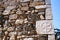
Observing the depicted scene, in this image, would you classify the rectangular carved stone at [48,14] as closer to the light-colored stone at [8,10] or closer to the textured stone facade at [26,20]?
the textured stone facade at [26,20]

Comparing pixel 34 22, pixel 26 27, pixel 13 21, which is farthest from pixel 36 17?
pixel 13 21

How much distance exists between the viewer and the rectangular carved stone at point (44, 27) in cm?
231

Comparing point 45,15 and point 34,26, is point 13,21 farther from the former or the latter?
point 45,15

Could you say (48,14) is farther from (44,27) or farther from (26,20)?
(26,20)

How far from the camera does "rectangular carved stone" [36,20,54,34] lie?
7.59 feet

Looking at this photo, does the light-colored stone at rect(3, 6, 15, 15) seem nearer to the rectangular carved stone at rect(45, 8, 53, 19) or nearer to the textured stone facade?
the textured stone facade

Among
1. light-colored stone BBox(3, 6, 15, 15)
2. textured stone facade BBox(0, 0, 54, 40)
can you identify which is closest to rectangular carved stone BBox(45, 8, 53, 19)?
textured stone facade BBox(0, 0, 54, 40)

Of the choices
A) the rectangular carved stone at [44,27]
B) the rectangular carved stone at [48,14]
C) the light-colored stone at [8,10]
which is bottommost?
the rectangular carved stone at [44,27]

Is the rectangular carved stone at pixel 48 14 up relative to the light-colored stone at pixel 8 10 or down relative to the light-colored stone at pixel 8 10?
down

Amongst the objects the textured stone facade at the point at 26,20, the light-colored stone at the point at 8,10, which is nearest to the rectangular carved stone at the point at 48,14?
the textured stone facade at the point at 26,20

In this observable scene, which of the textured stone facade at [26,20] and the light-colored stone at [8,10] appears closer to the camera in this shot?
the textured stone facade at [26,20]

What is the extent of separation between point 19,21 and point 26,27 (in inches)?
7.2

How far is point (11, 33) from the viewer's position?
8.03 ft

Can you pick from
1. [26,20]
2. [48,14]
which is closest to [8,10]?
[26,20]
